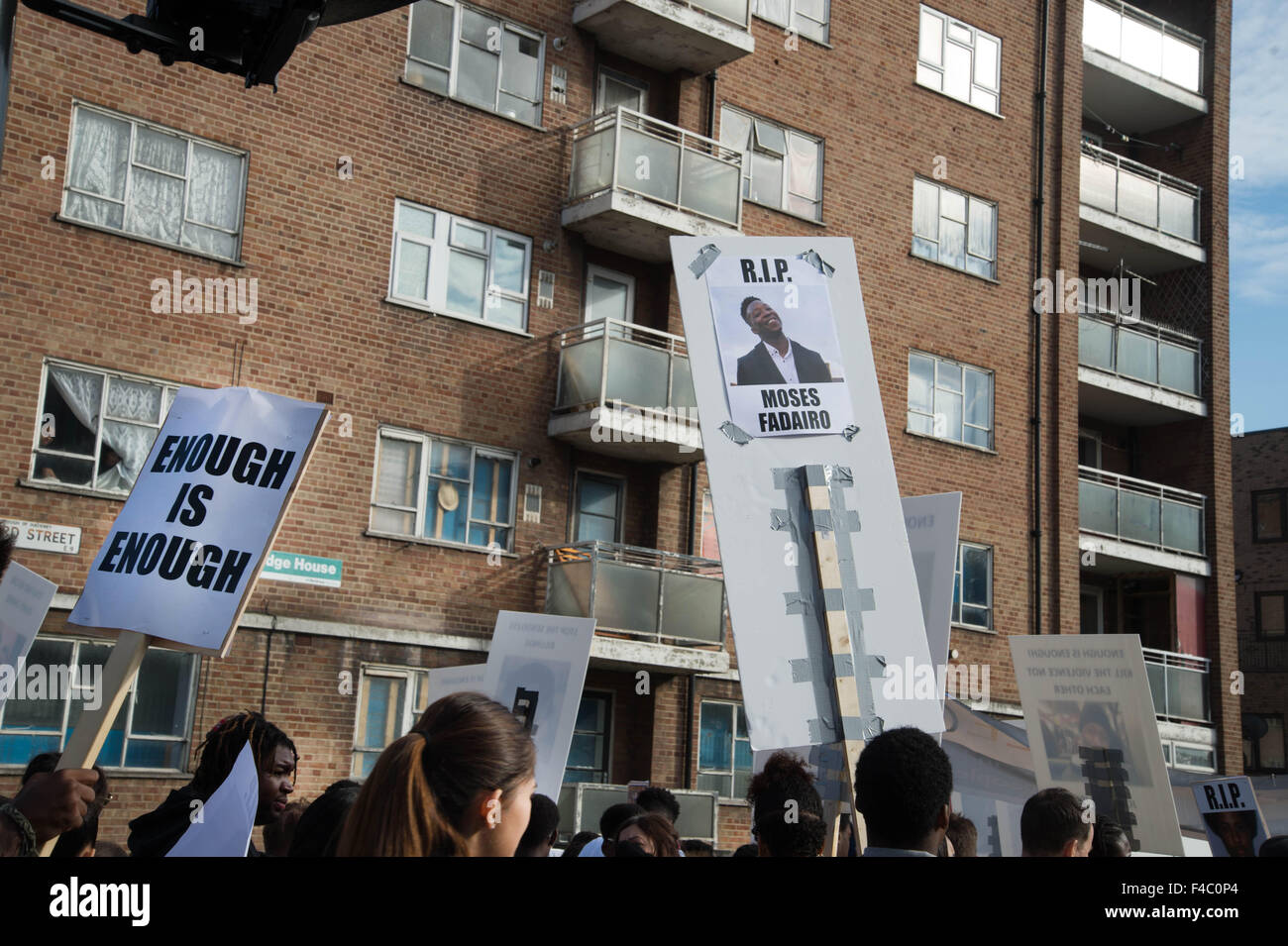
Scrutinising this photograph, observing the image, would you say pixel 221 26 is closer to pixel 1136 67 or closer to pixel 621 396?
pixel 621 396

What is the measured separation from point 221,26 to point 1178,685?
2565 centimetres

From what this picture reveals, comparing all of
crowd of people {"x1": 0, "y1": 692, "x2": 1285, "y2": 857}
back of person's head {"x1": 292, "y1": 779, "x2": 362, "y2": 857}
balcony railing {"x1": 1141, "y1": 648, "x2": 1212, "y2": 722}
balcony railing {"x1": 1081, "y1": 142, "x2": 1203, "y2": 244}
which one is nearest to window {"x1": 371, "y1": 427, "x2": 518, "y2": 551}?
crowd of people {"x1": 0, "y1": 692, "x2": 1285, "y2": 857}

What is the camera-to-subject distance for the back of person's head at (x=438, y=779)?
2.60m

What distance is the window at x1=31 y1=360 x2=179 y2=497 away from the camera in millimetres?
16141

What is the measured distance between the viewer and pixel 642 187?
67.6ft

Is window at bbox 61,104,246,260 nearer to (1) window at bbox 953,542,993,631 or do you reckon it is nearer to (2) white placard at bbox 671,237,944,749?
(2) white placard at bbox 671,237,944,749

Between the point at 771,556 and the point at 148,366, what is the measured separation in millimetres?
12433

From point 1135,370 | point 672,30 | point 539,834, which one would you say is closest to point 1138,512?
point 1135,370

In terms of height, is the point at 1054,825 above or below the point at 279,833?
above

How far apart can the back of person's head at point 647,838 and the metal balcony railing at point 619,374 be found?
1385cm

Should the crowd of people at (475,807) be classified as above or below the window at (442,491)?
below

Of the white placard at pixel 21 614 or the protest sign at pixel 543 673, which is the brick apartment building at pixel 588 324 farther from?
the white placard at pixel 21 614

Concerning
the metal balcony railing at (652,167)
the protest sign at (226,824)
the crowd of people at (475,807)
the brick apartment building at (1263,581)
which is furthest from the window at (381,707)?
the brick apartment building at (1263,581)
